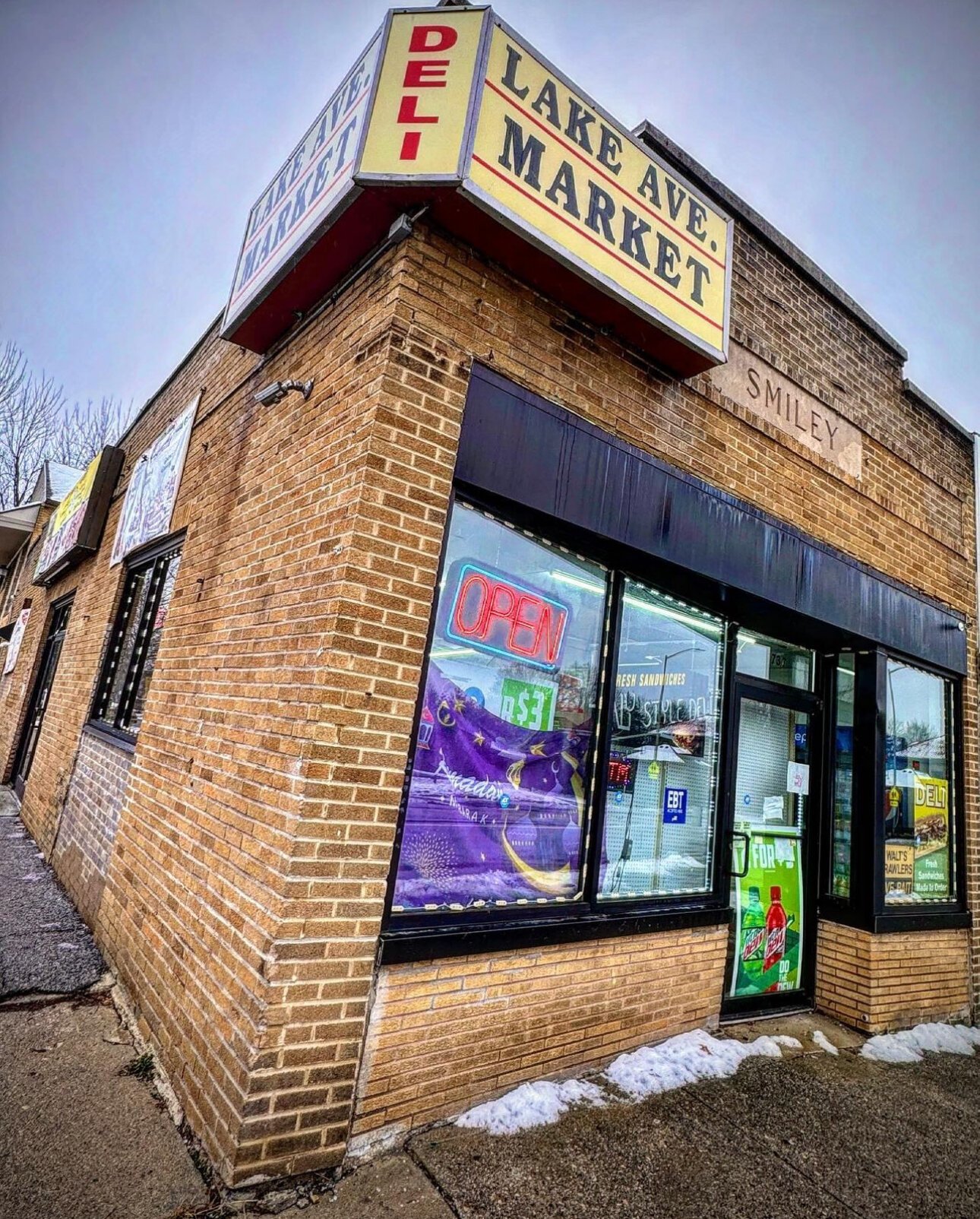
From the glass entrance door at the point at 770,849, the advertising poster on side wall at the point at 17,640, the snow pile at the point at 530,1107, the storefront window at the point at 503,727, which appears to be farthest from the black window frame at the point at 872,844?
the advertising poster on side wall at the point at 17,640

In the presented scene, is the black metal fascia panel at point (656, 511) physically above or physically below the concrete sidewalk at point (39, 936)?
above

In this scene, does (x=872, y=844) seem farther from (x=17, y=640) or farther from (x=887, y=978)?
(x=17, y=640)

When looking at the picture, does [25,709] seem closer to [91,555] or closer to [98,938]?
[91,555]

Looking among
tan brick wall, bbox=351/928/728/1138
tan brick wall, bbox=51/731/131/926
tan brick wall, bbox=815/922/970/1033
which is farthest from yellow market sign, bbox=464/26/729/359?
tan brick wall, bbox=51/731/131/926

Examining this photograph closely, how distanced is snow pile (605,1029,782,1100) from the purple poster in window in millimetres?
935

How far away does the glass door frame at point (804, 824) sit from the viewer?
14.6 feet

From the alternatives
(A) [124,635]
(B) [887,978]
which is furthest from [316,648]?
(B) [887,978]

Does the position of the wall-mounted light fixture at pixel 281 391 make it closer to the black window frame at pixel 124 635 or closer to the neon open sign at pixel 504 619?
the neon open sign at pixel 504 619

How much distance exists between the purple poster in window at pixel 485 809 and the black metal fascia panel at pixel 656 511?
1119 millimetres

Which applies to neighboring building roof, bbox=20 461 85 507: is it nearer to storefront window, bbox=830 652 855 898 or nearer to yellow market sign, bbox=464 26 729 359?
yellow market sign, bbox=464 26 729 359

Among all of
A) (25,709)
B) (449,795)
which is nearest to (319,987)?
(449,795)

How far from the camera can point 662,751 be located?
168 inches

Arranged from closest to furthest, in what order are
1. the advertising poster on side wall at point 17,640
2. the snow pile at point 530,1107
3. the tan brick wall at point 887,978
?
the snow pile at point 530,1107 → the tan brick wall at point 887,978 → the advertising poster on side wall at point 17,640

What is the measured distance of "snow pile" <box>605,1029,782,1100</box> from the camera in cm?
335
